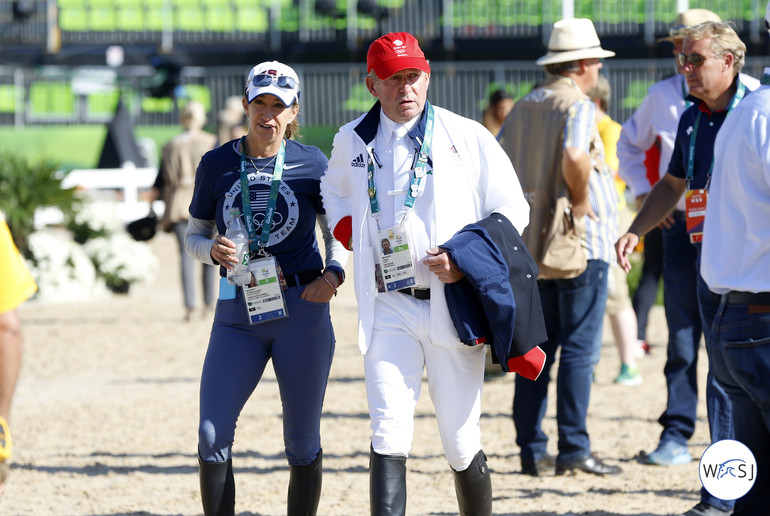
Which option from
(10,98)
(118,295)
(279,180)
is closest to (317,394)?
(279,180)

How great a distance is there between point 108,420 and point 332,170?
400 cm

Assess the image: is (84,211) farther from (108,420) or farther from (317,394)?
(317,394)

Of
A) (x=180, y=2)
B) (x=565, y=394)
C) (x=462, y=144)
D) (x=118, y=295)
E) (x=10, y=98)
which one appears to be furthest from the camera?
(x=180, y=2)

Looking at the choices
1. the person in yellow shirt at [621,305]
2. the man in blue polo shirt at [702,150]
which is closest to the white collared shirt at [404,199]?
the man in blue polo shirt at [702,150]

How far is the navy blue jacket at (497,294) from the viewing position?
403 cm

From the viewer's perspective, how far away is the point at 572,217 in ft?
19.2

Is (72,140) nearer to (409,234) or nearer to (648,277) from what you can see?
(648,277)

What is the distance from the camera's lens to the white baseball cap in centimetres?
442

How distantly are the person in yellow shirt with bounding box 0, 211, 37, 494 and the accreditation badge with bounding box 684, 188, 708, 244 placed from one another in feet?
10.1

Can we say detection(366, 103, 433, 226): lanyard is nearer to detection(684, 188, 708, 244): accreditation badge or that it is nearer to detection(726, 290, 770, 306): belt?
detection(726, 290, 770, 306): belt

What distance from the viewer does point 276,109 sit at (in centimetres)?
448

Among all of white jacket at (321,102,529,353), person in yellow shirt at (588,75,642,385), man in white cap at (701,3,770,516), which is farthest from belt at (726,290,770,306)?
person in yellow shirt at (588,75,642,385)

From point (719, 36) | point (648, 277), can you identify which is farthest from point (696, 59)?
point (648, 277)

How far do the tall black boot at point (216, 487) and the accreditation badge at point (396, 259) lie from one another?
996 millimetres
